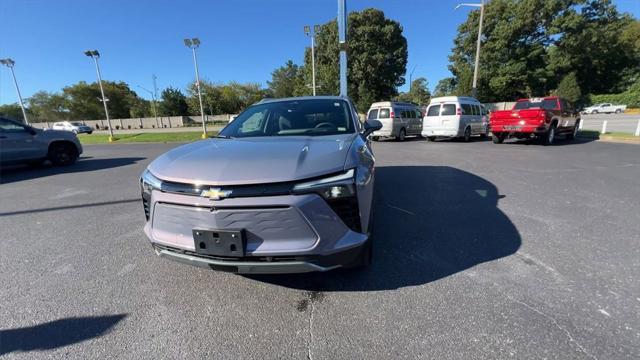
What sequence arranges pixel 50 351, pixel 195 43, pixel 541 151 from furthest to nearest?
pixel 195 43 → pixel 541 151 → pixel 50 351

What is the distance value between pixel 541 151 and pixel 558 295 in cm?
932

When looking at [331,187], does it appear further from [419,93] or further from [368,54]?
[419,93]

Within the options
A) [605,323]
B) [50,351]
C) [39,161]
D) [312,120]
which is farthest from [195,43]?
[605,323]

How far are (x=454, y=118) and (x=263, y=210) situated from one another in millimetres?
13263

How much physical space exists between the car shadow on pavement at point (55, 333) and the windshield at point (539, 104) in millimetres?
13490

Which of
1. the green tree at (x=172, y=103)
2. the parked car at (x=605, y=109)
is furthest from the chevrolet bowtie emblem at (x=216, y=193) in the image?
the green tree at (x=172, y=103)

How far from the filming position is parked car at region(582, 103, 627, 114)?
120 feet

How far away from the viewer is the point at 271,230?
186 centimetres

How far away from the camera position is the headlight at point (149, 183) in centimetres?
208

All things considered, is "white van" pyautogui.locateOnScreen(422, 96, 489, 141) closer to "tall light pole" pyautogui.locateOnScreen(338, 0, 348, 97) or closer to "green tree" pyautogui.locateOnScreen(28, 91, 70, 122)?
"tall light pole" pyautogui.locateOnScreen(338, 0, 348, 97)

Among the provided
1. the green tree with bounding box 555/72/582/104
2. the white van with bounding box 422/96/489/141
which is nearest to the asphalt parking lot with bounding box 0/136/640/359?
the white van with bounding box 422/96/489/141

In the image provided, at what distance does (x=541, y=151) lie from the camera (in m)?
9.55

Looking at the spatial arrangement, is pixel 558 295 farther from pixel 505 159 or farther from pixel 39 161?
pixel 39 161

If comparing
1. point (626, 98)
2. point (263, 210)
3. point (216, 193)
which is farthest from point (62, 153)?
point (626, 98)
